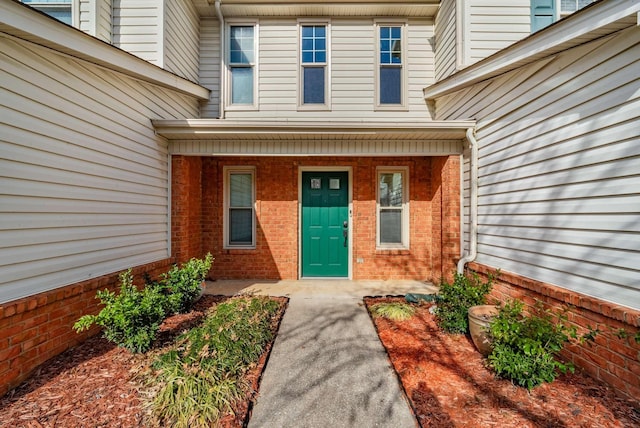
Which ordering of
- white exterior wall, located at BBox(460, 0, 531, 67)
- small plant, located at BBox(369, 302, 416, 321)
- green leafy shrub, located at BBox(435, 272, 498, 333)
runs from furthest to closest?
white exterior wall, located at BBox(460, 0, 531, 67) < small plant, located at BBox(369, 302, 416, 321) < green leafy shrub, located at BBox(435, 272, 498, 333)

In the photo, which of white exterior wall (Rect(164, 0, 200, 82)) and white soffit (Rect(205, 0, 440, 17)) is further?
white soffit (Rect(205, 0, 440, 17))

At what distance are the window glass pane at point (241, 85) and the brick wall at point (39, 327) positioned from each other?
426cm

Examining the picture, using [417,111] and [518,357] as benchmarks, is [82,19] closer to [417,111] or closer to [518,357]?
[417,111]

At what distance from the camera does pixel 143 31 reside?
14.8ft

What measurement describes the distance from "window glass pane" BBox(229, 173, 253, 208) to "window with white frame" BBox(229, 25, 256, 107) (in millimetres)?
1607

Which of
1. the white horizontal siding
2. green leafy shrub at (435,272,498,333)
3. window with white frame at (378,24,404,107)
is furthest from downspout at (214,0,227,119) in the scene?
green leafy shrub at (435,272,498,333)

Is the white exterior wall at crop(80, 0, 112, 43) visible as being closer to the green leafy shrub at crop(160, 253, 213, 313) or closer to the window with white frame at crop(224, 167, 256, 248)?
the window with white frame at crop(224, 167, 256, 248)

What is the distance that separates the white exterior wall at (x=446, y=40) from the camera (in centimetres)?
476

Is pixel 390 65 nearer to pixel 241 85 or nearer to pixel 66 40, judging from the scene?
pixel 241 85

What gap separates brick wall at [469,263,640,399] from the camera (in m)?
2.06

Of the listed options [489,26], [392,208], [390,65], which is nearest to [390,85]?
[390,65]

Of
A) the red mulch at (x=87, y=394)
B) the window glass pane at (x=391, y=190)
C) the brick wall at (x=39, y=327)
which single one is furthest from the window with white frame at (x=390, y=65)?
the brick wall at (x=39, y=327)

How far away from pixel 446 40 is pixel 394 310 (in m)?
5.06

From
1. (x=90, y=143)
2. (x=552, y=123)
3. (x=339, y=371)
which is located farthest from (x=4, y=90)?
(x=552, y=123)
